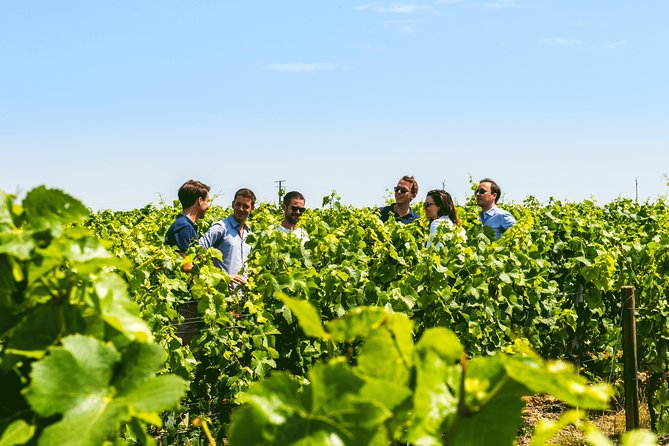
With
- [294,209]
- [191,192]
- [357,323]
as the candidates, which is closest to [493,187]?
[294,209]

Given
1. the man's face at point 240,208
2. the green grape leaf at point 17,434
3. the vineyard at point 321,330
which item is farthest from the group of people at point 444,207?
the green grape leaf at point 17,434

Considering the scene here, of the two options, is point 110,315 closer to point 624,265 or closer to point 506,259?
point 506,259

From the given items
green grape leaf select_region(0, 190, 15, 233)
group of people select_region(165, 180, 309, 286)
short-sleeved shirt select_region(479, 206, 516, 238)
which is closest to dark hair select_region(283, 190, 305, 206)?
group of people select_region(165, 180, 309, 286)

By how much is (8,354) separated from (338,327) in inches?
15.4

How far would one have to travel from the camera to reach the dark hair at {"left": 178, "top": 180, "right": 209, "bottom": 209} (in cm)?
579

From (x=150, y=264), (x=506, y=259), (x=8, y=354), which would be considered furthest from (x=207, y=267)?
(x=8, y=354)

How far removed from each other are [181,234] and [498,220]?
2658 mm

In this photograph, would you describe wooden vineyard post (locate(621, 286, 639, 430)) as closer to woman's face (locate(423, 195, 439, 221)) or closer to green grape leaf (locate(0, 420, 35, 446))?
woman's face (locate(423, 195, 439, 221))

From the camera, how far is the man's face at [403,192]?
7.27m

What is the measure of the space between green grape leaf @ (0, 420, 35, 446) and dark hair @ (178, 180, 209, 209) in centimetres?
496

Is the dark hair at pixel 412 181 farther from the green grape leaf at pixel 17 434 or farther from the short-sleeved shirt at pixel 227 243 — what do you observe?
the green grape leaf at pixel 17 434

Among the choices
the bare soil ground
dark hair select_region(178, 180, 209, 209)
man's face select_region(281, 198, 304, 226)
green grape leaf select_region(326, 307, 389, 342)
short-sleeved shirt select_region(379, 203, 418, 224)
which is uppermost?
green grape leaf select_region(326, 307, 389, 342)

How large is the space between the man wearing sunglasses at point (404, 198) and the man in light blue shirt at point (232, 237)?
71.4 inches

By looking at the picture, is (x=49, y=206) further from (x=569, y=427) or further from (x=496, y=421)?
(x=569, y=427)
